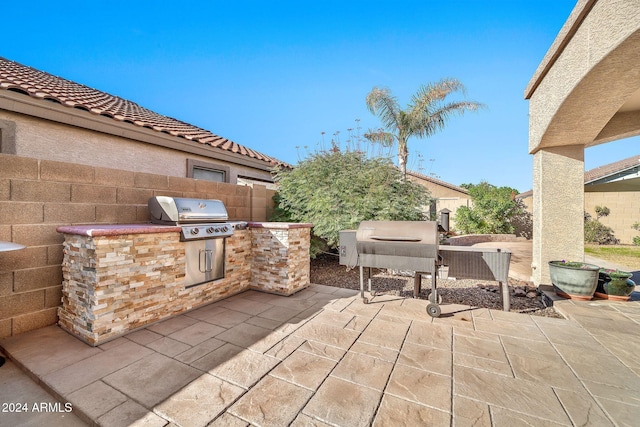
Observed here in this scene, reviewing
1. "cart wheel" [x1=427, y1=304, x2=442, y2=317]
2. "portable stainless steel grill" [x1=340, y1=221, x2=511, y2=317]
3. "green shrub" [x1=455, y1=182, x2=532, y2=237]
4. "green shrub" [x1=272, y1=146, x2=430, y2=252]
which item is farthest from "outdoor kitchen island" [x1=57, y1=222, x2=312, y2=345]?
"green shrub" [x1=455, y1=182, x2=532, y2=237]

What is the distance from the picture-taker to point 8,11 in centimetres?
664

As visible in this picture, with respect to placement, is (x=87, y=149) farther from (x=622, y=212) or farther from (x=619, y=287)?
(x=622, y=212)

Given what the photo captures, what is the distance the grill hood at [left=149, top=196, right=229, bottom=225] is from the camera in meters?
4.15

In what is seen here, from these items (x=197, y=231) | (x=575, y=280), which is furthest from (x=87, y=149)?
(x=575, y=280)

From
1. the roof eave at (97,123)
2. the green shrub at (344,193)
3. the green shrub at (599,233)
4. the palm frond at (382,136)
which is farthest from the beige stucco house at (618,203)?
the roof eave at (97,123)

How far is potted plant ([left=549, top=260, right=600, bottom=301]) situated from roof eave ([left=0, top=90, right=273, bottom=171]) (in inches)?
325

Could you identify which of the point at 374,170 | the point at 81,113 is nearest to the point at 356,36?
the point at 374,170

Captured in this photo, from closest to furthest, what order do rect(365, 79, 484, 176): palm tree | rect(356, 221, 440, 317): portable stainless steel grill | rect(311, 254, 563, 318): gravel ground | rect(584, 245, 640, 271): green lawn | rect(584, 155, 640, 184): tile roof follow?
rect(356, 221, 440, 317): portable stainless steel grill < rect(311, 254, 563, 318): gravel ground < rect(584, 245, 640, 271): green lawn < rect(584, 155, 640, 184): tile roof < rect(365, 79, 484, 176): palm tree

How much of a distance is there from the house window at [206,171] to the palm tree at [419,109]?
8.02 metres

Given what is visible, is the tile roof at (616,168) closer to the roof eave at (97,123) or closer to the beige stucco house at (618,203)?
the beige stucco house at (618,203)

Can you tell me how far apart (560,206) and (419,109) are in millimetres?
8802

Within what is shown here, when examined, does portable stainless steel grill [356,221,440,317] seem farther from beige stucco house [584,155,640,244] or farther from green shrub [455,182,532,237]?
beige stucco house [584,155,640,244]

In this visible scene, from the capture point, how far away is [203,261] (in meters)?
4.41

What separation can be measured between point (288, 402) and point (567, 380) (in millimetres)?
2690
